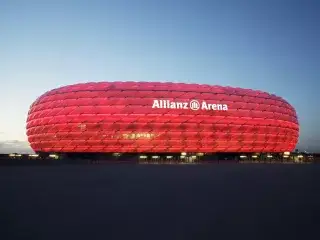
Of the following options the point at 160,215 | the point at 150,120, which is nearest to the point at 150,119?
the point at 150,120

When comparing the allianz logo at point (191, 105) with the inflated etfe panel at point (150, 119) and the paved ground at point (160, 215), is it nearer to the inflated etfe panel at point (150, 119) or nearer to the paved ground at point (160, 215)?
the inflated etfe panel at point (150, 119)

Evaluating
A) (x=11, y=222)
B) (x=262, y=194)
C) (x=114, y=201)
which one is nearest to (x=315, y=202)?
(x=262, y=194)

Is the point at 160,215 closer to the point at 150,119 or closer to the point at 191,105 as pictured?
the point at 150,119

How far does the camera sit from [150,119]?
66938 millimetres

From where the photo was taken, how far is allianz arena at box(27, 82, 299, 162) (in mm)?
67125

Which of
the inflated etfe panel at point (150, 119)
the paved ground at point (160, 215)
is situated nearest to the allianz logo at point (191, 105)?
the inflated etfe panel at point (150, 119)

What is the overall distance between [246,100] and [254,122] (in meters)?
4.73

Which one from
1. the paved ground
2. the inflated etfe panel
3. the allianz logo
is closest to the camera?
the paved ground

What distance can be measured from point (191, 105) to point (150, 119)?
821cm

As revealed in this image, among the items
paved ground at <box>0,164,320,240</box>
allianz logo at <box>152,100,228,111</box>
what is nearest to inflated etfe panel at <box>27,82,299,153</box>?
allianz logo at <box>152,100,228,111</box>

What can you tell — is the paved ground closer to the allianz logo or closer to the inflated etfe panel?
the inflated etfe panel

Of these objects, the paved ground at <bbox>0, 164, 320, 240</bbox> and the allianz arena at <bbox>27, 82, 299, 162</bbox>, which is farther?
the allianz arena at <bbox>27, 82, 299, 162</bbox>

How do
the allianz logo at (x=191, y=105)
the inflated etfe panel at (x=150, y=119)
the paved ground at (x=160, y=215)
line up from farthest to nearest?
the allianz logo at (x=191, y=105) < the inflated etfe panel at (x=150, y=119) < the paved ground at (x=160, y=215)

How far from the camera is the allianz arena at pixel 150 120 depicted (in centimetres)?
6712
